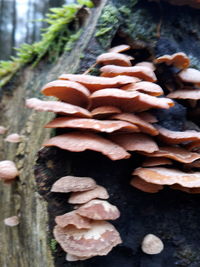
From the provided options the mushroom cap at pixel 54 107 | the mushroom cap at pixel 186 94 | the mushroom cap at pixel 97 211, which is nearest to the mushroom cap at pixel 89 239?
the mushroom cap at pixel 97 211

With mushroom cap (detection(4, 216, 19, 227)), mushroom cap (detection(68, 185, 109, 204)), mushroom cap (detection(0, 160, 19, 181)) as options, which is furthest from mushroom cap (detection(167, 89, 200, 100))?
mushroom cap (detection(4, 216, 19, 227))

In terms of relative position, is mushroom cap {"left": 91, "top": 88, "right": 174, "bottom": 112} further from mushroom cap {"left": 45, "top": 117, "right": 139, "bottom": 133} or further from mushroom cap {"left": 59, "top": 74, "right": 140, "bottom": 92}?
mushroom cap {"left": 45, "top": 117, "right": 139, "bottom": 133}

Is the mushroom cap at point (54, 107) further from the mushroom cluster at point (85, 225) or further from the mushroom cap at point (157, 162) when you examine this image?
the mushroom cap at point (157, 162)

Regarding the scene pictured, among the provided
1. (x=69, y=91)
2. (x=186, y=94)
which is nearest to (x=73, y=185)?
(x=69, y=91)

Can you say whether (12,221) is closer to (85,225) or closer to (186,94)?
(85,225)

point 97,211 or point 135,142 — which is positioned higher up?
point 135,142
